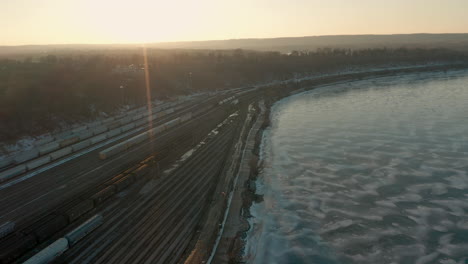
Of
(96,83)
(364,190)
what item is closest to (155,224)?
(364,190)

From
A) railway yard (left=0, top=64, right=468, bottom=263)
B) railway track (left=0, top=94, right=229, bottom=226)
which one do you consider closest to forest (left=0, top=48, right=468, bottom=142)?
railway yard (left=0, top=64, right=468, bottom=263)

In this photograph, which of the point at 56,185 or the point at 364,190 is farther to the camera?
the point at 364,190

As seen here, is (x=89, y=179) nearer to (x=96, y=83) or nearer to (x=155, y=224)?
(x=155, y=224)

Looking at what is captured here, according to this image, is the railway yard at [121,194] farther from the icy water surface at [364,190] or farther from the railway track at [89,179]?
the icy water surface at [364,190]

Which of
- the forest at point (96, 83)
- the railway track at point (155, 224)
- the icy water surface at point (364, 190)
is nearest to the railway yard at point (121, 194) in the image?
the railway track at point (155, 224)

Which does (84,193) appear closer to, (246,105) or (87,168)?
(87,168)

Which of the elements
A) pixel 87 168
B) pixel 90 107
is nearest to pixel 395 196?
pixel 87 168
